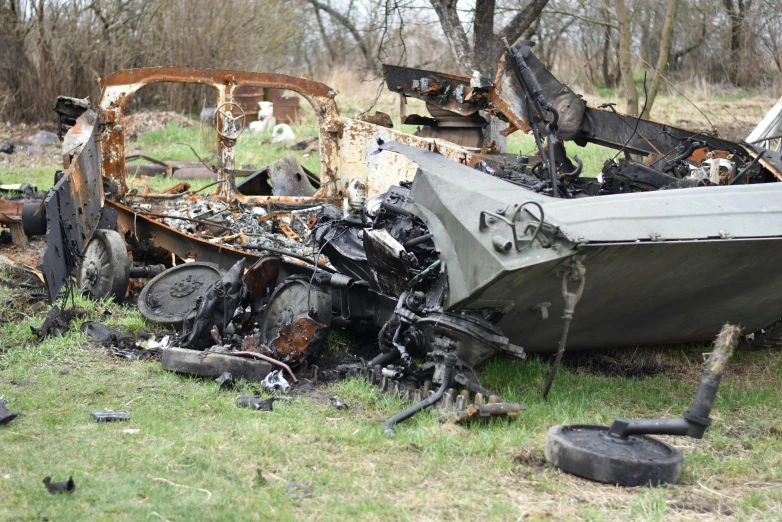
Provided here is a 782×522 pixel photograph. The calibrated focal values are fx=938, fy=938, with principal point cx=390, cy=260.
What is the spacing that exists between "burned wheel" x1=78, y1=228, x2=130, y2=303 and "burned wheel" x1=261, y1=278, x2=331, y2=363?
168 centimetres

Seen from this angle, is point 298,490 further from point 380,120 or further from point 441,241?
point 380,120

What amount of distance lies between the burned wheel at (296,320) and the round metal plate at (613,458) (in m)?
2.00

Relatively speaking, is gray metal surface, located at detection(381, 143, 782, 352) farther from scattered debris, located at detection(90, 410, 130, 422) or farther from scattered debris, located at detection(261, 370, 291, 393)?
scattered debris, located at detection(90, 410, 130, 422)

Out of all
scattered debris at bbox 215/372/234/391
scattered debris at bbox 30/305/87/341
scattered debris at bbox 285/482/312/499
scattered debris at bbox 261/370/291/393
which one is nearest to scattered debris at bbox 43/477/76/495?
scattered debris at bbox 285/482/312/499

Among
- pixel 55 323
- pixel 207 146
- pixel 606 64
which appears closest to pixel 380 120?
pixel 55 323

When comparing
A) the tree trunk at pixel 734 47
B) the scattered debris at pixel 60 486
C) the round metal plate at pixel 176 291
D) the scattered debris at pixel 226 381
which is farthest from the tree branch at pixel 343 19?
the scattered debris at pixel 60 486

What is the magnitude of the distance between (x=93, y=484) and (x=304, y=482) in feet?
2.88

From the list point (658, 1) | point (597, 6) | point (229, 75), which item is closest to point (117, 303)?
point (229, 75)

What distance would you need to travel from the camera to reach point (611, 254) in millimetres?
4480

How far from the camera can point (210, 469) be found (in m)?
4.14

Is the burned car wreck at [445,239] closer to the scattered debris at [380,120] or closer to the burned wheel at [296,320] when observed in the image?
the burned wheel at [296,320]

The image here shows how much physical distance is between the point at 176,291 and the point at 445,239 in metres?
2.94

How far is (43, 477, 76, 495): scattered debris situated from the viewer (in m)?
3.82

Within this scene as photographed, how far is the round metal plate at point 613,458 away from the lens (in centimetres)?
409
